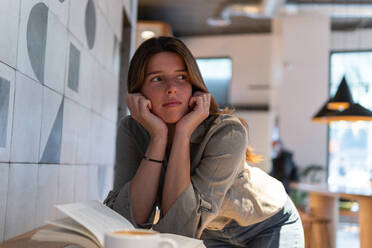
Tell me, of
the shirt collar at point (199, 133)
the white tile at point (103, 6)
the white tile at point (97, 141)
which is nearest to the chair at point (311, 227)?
the white tile at point (97, 141)

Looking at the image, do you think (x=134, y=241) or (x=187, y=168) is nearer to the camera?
(x=134, y=241)

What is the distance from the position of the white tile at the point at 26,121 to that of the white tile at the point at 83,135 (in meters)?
0.47

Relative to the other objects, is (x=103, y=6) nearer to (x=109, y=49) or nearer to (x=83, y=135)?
(x=109, y=49)

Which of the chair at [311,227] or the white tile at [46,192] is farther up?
the white tile at [46,192]

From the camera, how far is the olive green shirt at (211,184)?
0.92 meters

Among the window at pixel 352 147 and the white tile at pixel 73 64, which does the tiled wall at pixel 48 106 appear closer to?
the white tile at pixel 73 64

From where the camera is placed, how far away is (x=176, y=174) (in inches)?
38.2

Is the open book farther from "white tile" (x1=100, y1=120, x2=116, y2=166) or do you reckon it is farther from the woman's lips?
"white tile" (x1=100, y1=120, x2=116, y2=166)

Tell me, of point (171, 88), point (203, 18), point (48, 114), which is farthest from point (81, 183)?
point (203, 18)

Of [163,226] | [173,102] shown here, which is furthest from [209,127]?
[163,226]

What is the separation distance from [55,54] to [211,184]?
751mm

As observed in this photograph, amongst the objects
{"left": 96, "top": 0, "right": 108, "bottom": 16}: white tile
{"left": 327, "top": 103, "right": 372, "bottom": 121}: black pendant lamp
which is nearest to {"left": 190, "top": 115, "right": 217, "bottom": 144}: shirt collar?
{"left": 96, "top": 0, "right": 108, "bottom": 16}: white tile

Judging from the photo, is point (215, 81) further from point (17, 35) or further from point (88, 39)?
point (17, 35)

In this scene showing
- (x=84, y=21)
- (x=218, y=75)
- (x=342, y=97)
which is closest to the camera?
(x=84, y=21)
